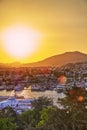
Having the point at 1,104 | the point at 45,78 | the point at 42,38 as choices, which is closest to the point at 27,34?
the point at 42,38

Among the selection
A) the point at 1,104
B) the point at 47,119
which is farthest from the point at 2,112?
the point at 47,119

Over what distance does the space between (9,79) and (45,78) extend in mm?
323

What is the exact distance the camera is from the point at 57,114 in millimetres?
3332

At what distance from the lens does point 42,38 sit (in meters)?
3.42

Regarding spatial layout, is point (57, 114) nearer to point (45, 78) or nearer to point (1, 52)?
point (45, 78)

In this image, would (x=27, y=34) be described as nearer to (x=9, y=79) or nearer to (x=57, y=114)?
(x=9, y=79)

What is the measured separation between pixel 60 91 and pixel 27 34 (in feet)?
1.91

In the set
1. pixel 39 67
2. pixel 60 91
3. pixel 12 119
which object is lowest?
pixel 12 119

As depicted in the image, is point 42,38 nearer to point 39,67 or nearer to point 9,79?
point 39,67

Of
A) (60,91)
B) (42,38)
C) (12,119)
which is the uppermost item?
(42,38)

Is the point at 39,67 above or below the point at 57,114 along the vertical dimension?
above

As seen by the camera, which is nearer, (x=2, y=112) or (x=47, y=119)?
(x=47, y=119)

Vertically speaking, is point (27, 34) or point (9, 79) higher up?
point (27, 34)

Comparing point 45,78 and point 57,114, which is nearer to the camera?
point 57,114
